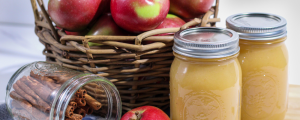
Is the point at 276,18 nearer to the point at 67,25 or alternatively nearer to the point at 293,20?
the point at 67,25

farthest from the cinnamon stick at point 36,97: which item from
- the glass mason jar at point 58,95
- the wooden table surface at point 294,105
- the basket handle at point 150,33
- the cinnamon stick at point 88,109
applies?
the wooden table surface at point 294,105

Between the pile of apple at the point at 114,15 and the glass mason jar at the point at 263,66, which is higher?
the pile of apple at the point at 114,15

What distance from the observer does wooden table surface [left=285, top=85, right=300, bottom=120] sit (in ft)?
2.21

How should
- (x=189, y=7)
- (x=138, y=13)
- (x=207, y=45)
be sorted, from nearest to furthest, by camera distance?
(x=207, y=45)
(x=138, y=13)
(x=189, y=7)

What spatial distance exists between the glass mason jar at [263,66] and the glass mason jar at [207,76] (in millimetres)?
45

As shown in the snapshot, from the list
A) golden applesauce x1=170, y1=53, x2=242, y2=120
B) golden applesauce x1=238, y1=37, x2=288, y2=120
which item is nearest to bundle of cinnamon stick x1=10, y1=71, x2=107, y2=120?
golden applesauce x1=170, y1=53, x2=242, y2=120

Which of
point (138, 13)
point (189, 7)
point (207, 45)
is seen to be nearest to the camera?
point (207, 45)

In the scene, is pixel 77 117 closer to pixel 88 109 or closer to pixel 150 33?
pixel 88 109

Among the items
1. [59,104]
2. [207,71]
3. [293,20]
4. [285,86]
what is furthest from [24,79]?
[293,20]

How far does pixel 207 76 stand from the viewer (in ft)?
1.62

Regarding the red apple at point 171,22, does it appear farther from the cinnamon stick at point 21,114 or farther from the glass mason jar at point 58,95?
the cinnamon stick at point 21,114

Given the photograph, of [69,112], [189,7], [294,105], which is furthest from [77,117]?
[294,105]

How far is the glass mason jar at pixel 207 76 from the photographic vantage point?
18.9 inches

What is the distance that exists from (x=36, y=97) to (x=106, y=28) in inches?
7.9
